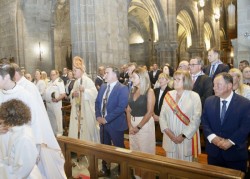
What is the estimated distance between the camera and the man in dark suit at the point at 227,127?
3.25 metres

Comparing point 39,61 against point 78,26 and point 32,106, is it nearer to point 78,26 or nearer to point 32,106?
point 78,26

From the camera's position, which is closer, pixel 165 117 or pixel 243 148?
pixel 243 148

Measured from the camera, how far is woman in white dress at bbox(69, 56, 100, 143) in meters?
5.59

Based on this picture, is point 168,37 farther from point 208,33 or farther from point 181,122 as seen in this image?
point 181,122

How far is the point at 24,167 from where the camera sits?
250 centimetres

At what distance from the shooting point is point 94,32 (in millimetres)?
10227

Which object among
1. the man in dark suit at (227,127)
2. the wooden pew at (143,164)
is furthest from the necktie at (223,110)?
the wooden pew at (143,164)

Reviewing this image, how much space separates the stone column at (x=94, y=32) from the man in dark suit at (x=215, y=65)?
17.3 feet

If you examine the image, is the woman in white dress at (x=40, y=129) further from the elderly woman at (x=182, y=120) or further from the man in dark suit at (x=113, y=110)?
Result: the elderly woman at (x=182, y=120)

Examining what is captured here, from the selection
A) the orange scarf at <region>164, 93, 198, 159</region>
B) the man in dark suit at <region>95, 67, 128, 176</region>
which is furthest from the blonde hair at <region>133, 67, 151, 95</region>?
the orange scarf at <region>164, 93, 198, 159</region>

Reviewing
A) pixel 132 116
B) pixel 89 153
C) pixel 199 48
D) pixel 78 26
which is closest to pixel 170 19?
pixel 199 48

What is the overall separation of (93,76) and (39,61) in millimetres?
5396

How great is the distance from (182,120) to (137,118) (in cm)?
82

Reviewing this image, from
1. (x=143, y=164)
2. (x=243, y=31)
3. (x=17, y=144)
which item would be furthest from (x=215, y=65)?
(x=17, y=144)
